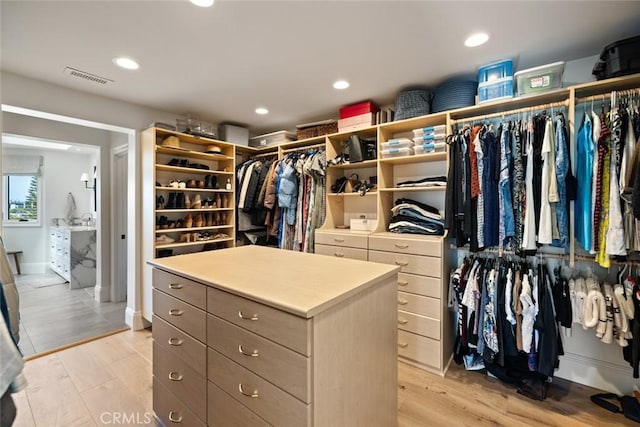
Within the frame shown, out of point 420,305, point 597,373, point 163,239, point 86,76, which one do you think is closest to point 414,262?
point 420,305

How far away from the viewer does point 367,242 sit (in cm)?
254

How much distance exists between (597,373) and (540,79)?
2.14 metres

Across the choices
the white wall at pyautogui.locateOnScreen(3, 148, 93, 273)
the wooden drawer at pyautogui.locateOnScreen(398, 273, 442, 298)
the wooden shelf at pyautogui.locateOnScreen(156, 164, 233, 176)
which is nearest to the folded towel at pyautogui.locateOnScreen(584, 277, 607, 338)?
the wooden drawer at pyautogui.locateOnScreen(398, 273, 442, 298)

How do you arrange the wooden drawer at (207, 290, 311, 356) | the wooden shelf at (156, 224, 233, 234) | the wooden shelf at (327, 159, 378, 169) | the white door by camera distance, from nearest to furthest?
1. the wooden drawer at (207, 290, 311, 356)
2. the wooden shelf at (327, 159, 378, 169)
3. the wooden shelf at (156, 224, 233, 234)
4. the white door

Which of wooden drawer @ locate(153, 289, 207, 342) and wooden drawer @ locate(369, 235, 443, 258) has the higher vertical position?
wooden drawer @ locate(369, 235, 443, 258)

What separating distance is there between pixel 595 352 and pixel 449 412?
1.22 meters

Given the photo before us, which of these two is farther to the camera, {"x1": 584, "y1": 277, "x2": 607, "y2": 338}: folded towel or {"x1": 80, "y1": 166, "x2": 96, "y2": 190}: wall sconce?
{"x1": 80, "y1": 166, "x2": 96, "y2": 190}: wall sconce

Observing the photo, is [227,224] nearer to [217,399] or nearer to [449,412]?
[217,399]

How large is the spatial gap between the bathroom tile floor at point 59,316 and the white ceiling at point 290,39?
2410mm

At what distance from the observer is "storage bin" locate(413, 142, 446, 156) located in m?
2.37

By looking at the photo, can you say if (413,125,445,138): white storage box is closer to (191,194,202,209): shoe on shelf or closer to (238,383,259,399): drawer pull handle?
(238,383,259,399): drawer pull handle

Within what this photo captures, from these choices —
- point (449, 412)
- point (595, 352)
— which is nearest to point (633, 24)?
point (595, 352)

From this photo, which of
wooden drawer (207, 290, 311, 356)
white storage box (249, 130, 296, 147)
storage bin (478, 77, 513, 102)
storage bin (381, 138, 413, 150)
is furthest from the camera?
white storage box (249, 130, 296, 147)

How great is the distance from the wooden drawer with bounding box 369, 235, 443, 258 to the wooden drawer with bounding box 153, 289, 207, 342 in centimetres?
158
